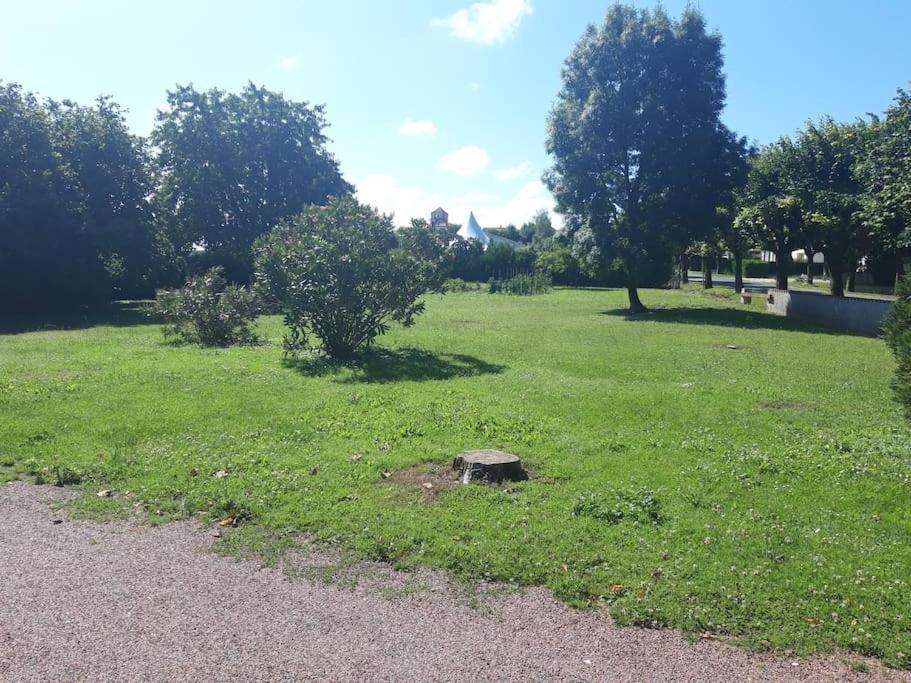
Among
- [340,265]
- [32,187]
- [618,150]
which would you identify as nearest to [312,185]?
[32,187]

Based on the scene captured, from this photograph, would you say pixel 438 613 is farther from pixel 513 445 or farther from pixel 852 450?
pixel 852 450

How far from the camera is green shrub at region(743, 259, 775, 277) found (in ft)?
232

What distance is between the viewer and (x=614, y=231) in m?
27.6

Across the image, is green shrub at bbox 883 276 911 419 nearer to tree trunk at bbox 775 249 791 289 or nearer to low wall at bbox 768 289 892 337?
low wall at bbox 768 289 892 337

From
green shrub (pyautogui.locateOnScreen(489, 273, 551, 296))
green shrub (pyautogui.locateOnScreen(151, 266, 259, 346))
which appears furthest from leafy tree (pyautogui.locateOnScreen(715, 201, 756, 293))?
green shrub (pyautogui.locateOnScreen(151, 266, 259, 346))

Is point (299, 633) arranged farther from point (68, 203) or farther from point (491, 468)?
point (68, 203)

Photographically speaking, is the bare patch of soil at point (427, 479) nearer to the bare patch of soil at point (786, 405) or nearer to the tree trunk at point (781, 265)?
the bare patch of soil at point (786, 405)

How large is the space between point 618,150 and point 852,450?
21874mm

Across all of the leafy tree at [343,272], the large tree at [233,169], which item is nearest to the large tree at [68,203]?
the large tree at [233,169]

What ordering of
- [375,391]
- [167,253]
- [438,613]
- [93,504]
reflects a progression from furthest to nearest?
[167,253] → [375,391] → [93,504] → [438,613]

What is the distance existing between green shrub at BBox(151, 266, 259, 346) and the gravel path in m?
12.6

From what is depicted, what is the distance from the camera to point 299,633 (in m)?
3.89

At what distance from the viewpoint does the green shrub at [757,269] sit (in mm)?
70625

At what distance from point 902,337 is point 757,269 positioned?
68.7m
